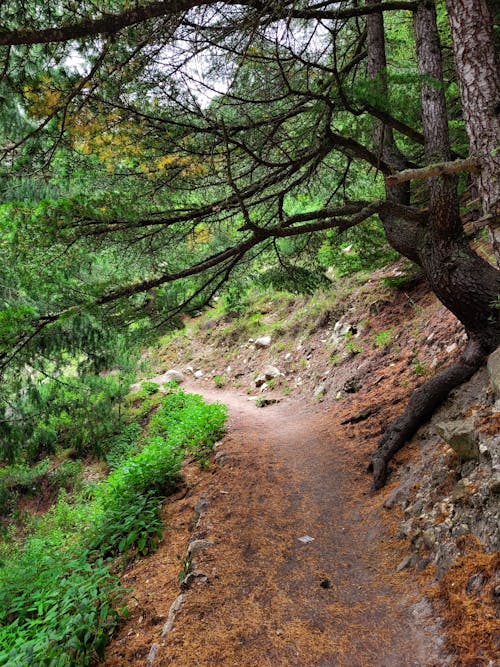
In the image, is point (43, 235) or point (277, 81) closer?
point (43, 235)

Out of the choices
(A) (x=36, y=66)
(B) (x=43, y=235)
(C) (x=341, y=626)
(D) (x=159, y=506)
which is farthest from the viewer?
(D) (x=159, y=506)

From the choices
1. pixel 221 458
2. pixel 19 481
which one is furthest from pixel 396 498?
pixel 19 481

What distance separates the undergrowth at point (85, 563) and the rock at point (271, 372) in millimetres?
3582

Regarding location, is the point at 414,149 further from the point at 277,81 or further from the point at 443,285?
the point at 443,285

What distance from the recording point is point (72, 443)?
11664mm

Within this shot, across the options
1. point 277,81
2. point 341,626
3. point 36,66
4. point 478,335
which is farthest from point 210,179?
point 341,626

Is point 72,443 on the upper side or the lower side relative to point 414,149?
lower

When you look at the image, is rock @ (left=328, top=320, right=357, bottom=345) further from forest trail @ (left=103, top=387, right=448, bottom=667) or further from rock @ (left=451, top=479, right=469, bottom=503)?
rock @ (left=451, top=479, right=469, bottom=503)

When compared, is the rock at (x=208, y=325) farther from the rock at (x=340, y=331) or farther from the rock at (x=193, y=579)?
the rock at (x=193, y=579)

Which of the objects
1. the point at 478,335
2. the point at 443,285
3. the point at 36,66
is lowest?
the point at 478,335

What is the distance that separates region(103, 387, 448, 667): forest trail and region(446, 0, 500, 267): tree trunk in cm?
338

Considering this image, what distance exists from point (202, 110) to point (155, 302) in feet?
8.23

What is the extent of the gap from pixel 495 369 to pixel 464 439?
2.89 ft

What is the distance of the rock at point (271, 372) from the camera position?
12.5 m
